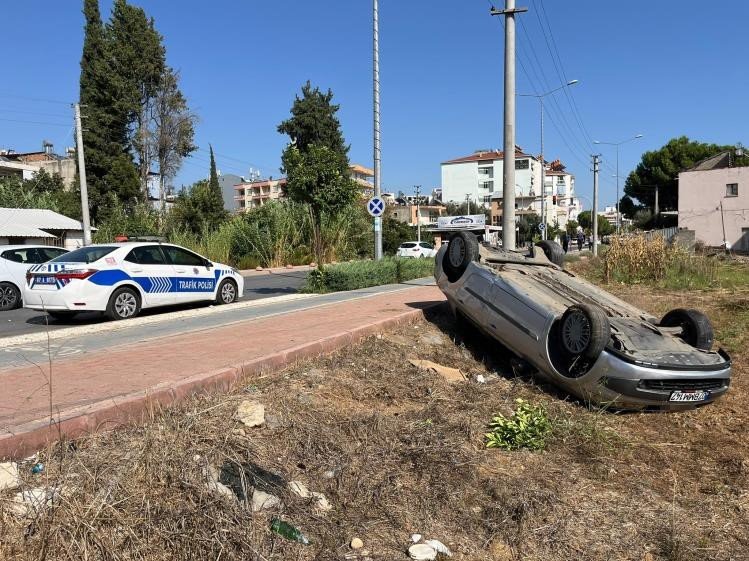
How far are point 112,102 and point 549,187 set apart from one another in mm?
94555

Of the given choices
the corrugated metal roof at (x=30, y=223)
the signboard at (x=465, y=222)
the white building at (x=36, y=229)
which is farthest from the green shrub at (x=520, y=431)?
the signboard at (x=465, y=222)

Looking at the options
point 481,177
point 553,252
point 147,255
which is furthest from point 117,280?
point 481,177

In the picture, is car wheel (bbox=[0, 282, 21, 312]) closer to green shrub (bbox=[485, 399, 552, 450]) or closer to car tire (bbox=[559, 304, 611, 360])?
green shrub (bbox=[485, 399, 552, 450])

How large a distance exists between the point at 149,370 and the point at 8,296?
388 inches

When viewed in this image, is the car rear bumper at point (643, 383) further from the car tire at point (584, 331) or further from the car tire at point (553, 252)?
the car tire at point (553, 252)

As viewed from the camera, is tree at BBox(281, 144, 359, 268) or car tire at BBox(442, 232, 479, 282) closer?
car tire at BBox(442, 232, 479, 282)

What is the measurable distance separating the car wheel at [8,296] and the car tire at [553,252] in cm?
1139

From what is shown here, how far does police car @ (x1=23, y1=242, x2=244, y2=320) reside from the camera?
384 inches

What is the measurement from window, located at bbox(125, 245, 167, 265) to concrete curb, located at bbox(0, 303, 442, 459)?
5.88 m

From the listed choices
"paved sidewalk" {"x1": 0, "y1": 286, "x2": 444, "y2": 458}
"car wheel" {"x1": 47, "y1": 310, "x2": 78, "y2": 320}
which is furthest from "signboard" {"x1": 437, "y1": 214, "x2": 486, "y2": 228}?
"paved sidewalk" {"x1": 0, "y1": 286, "x2": 444, "y2": 458}

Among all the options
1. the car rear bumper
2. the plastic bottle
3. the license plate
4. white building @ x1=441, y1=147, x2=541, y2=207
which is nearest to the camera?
the plastic bottle

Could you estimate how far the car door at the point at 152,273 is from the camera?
35.0 ft

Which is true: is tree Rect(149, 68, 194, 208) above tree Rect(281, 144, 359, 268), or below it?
above

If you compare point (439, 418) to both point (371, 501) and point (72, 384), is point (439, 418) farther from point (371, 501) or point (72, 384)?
point (72, 384)
